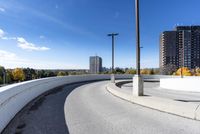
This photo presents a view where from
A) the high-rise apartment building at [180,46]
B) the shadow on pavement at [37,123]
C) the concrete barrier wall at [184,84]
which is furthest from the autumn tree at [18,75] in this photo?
the shadow on pavement at [37,123]

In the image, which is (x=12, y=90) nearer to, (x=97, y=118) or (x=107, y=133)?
(x=97, y=118)

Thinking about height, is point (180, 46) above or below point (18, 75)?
above

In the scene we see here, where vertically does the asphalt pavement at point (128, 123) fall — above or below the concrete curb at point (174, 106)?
below

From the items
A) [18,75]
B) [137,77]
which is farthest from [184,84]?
[18,75]

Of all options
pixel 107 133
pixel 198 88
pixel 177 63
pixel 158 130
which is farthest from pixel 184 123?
pixel 177 63

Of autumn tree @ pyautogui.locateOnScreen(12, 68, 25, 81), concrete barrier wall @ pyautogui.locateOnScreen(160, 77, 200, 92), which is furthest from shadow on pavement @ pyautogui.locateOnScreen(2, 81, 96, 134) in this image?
autumn tree @ pyautogui.locateOnScreen(12, 68, 25, 81)

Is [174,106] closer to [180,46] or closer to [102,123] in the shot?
[102,123]

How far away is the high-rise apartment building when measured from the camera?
59.7 meters

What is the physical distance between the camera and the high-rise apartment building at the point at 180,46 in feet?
196

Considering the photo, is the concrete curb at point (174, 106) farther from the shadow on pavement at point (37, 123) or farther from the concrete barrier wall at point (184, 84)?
the concrete barrier wall at point (184, 84)

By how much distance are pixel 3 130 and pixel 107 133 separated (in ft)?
10.0

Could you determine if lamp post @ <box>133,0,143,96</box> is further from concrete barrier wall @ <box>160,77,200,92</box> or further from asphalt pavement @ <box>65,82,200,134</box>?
concrete barrier wall @ <box>160,77,200,92</box>

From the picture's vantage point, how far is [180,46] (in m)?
63.4

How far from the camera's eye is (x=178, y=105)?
7.51 metres
